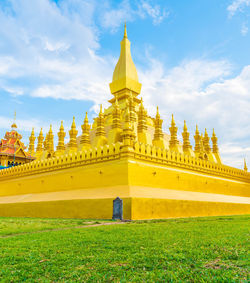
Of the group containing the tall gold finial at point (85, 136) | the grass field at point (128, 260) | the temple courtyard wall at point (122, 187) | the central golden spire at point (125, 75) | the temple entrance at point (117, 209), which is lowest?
the grass field at point (128, 260)

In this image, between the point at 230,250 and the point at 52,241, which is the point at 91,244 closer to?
the point at 52,241

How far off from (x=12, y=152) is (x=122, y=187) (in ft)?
79.0

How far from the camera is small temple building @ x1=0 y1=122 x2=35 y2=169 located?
32000mm

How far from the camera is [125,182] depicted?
13.2 meters

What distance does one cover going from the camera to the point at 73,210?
1383cm

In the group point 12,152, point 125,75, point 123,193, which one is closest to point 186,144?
point 125,75

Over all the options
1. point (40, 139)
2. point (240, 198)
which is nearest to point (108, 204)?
point (240, 198)

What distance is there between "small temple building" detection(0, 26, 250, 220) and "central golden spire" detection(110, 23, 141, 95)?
509 centimetres

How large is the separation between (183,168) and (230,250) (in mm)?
12165

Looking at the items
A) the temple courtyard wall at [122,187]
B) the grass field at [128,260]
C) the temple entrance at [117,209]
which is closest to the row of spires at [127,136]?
the temple courtyard wall at [122,187]

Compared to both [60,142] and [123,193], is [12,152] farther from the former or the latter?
[123,193]

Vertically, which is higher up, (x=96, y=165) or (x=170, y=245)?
(x=96, y=165)

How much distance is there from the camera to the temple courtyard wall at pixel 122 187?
12.9m

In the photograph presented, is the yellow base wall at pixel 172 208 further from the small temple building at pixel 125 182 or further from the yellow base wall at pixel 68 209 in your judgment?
the yellow base wall at pixel 68 209
